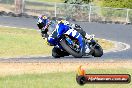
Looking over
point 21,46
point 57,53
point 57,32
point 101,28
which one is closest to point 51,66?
point 57,32

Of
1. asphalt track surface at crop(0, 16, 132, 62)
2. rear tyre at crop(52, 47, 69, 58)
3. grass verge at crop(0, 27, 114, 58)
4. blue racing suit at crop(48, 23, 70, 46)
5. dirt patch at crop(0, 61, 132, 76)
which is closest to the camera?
dirt patch at crop(0, 61, 132, 76)

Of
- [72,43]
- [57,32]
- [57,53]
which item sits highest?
[57,32]

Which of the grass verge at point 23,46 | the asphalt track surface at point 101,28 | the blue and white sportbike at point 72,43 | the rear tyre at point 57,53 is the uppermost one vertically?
the blue and white sportbike at point 72,43

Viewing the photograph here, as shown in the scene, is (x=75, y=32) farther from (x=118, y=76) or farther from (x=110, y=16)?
(x=110, y=16)

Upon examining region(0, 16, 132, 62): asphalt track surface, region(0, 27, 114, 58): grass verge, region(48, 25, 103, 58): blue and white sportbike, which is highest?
region(48, 25, 103, 58): blue and white sportbike

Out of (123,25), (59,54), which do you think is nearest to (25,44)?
(59,54)

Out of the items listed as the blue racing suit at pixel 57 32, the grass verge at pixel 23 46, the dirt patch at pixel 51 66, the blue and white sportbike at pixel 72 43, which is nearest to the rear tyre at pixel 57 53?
the blue and white sportbike at pixel 72 43

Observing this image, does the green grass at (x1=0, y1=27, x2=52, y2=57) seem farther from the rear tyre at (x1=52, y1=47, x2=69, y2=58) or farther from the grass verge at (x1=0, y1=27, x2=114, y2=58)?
the rear tyre at (x1=52, y1=47, x2=69, y2=58)

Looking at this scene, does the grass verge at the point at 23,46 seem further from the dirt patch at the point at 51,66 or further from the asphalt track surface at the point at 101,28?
the dirt patch at the point at 51,66

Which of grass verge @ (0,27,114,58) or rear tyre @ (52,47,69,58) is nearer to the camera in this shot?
rear tyre @ (52,47,69,58)

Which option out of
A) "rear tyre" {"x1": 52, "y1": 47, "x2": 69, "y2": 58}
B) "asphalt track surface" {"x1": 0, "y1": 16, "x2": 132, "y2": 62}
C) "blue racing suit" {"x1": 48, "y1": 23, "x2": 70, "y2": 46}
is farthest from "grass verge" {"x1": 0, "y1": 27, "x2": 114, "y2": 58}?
"asphalt track surface" {"x1": 0, "y1": 16, "x2": 132, "y2": 62}

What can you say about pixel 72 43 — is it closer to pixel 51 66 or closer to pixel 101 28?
pixel 51 66

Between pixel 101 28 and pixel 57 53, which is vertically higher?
pixel 57 53

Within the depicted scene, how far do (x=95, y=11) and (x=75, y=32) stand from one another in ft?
80.3
